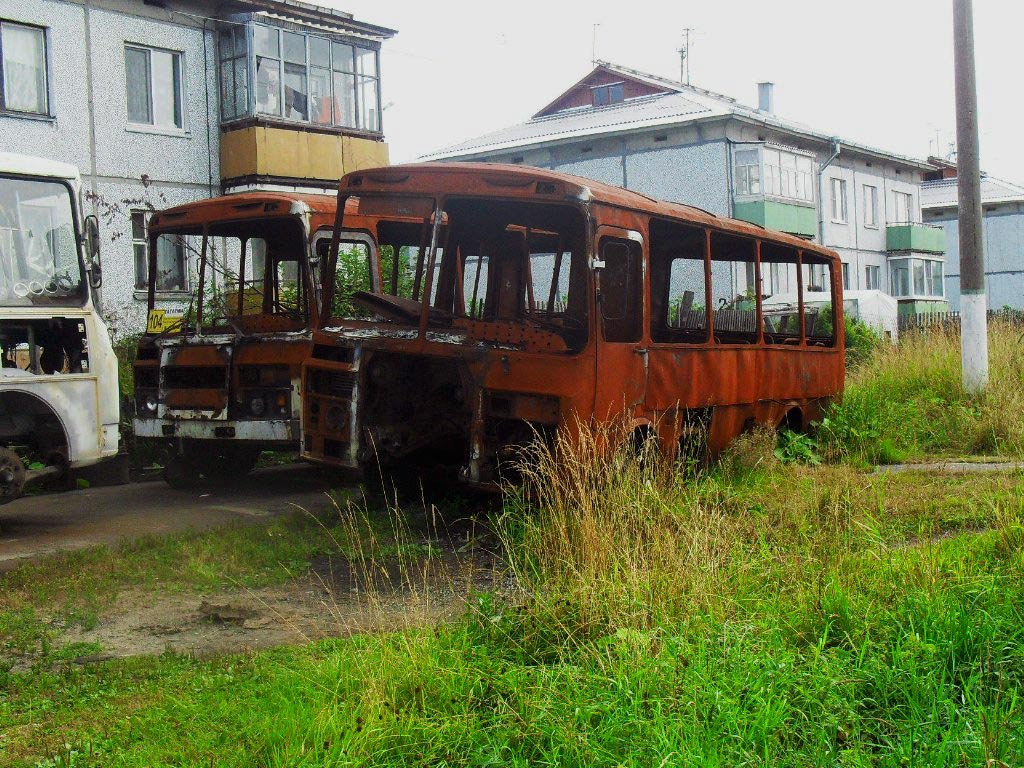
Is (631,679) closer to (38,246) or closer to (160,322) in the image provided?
(38,246)

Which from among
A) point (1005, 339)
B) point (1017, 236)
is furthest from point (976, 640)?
point (1017, 236)

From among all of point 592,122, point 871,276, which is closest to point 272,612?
point 592,122

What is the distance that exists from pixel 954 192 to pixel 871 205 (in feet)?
50.4

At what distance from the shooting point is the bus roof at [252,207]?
1084 centimetres

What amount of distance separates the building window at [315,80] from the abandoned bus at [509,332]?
1326 cm

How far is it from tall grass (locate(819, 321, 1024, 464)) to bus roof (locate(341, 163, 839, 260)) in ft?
13.0

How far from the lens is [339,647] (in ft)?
17.9

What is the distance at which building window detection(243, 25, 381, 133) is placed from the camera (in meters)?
22.8

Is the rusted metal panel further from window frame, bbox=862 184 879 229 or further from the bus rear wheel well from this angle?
window frame, bbox=862 184 879 229

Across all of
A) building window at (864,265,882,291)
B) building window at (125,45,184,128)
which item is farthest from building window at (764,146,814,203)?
building window at (125,45,184,128)

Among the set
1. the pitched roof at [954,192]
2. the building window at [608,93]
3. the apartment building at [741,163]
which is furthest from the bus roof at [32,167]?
the pitched roof at [954,192]

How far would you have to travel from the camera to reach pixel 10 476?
8.98 metres

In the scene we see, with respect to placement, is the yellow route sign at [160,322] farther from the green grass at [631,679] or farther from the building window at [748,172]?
the building window at [748,172]

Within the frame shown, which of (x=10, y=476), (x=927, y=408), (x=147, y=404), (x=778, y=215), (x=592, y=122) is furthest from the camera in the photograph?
(x=592, y=122)
